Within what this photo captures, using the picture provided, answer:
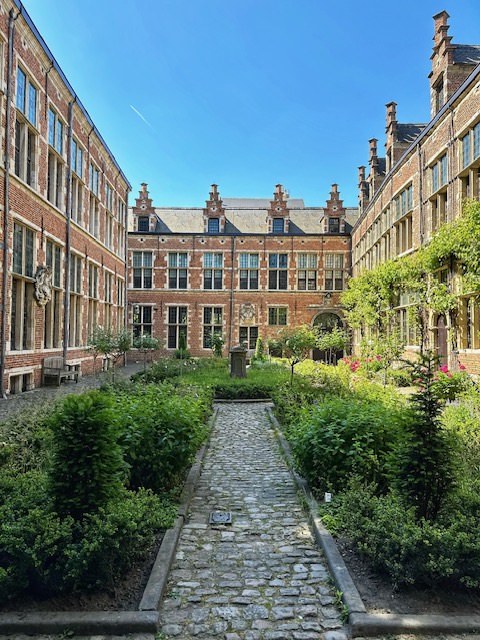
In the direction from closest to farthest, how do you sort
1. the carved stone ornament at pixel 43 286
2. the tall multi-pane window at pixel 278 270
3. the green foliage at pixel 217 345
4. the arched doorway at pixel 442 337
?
the carved stone ornament at pixel 43 286 → the arched doorway at pixel 442 337 → the green foliage at pixel 217 345 → the tall multi-pane window at pixel 278 270

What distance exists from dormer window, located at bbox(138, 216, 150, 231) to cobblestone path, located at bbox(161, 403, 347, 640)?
2936 centimetres

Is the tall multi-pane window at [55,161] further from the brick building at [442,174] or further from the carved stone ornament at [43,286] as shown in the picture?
the brick building at [442,174]

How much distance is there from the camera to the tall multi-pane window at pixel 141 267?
110ft

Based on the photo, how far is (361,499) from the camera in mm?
4289

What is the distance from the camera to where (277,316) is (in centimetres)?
3297

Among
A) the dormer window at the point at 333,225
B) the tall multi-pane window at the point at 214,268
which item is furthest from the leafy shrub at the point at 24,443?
the dormer window at the point at 333,225

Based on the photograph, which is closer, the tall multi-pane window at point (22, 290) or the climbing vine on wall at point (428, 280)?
the climbing vine on wall at point (428, 280)

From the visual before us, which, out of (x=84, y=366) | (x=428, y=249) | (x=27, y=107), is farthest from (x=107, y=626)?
(x=84, y=366)

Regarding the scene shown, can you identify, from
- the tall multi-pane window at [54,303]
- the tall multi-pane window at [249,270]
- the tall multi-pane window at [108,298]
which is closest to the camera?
the tall multi-pane window at [54,303]

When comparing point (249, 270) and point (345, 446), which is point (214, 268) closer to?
point (249, 270)

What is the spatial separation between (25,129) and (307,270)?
75.3 ft

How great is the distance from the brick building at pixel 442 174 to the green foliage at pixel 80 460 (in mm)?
10606

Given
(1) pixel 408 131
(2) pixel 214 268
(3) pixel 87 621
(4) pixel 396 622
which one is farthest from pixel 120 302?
(4) pixel 396 622

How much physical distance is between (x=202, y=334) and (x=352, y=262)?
12017 mm
